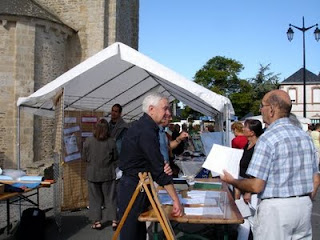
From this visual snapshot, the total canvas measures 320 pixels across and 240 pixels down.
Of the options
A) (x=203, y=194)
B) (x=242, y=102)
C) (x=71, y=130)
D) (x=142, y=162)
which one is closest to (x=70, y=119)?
(x=71, y=130)

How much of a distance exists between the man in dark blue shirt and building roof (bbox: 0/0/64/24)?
1609cm

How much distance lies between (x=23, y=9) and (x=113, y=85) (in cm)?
1176

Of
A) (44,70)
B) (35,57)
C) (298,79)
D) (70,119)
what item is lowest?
(70,119)

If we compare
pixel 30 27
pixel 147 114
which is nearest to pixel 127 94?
pixel 147 114

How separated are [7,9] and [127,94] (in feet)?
35.5

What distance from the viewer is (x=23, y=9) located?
18.1 metres

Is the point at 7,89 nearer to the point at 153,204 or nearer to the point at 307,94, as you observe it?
the point at 153,204

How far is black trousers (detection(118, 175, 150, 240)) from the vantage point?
341 centimetres

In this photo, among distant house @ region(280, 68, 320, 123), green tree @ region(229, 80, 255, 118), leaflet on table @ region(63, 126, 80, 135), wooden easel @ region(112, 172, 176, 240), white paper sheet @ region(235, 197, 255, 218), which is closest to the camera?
wooden easel @ region(112, 172, 176, 240)

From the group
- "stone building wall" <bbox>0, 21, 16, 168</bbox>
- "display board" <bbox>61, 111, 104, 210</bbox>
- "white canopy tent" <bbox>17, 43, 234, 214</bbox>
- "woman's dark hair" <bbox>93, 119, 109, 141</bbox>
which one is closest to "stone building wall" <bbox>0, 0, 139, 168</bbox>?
"stone building wall" <bbox>0, 21, 16, 168</bbox>

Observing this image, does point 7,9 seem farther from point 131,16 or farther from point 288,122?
point 288,122

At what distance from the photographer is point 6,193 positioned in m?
5.18

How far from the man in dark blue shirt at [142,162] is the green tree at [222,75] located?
52.7 metres

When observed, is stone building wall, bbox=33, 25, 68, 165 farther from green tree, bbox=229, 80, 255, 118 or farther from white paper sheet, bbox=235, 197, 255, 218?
green tree, bbox=229, 80, 255, 118
